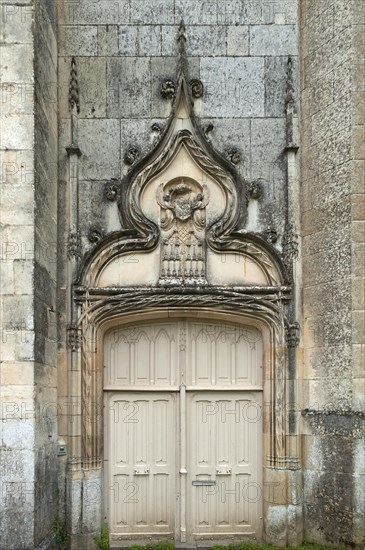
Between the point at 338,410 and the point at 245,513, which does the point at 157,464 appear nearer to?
the point at 245,513

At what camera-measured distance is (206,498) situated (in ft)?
20.5

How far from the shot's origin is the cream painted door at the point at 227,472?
6246mm

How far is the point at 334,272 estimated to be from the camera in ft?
19.4

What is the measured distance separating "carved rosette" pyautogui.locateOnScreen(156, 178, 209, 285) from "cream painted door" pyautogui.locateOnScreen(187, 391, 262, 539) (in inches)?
53.0

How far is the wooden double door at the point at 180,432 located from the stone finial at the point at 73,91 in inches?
96.6

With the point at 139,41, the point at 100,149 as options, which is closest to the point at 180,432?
the point at 100,149

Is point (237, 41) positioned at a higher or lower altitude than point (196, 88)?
higher

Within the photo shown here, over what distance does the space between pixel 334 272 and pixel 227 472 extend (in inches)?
95.4

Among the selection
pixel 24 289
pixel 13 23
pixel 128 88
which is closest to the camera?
pixel 24 289

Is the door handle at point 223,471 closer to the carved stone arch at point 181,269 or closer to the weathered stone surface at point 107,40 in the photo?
the carved stone arch at point 181,269

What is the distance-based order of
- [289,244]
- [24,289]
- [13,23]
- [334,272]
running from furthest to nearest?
[289,244] → [334,272] → [13,23] → [24,289]

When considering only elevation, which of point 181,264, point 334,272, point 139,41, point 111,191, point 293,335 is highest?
point 139,41

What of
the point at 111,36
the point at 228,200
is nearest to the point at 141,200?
the point at 228,200

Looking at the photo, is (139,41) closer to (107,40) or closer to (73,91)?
(107,40)
